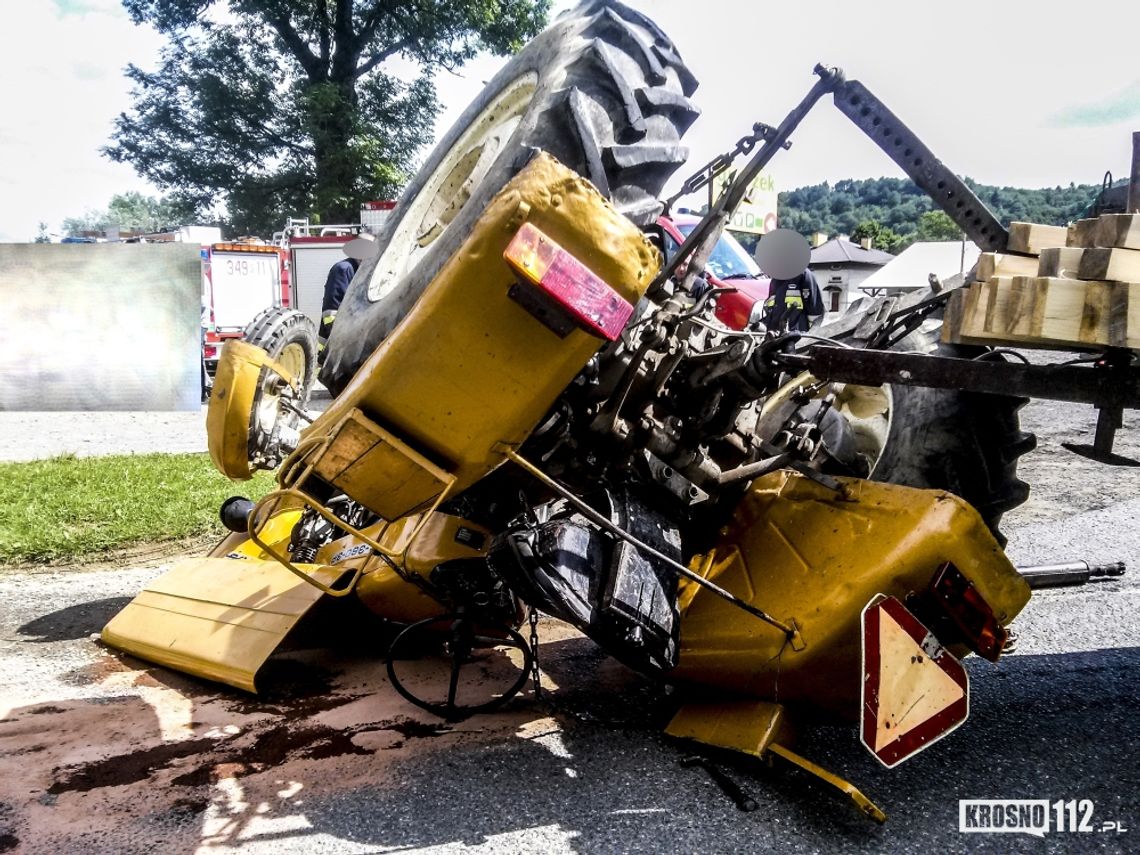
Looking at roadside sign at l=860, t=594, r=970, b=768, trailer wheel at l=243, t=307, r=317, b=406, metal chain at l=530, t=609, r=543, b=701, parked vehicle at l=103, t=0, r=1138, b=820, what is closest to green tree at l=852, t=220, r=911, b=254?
trailer wheel at l=243, t=307, r=317, b=406

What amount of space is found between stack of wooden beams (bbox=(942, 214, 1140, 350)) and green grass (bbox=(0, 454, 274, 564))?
184 inches

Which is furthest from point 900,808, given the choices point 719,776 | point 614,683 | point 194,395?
point 194,395

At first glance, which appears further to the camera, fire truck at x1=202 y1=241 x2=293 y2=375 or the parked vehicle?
fire truck at x1=202 y1=241 x2=293 y2=375

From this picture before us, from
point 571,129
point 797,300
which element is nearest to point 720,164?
point 571,129

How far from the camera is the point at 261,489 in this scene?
21.8 feet

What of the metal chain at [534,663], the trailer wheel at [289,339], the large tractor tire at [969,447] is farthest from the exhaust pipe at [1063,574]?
the trailer wheel at [289,339]

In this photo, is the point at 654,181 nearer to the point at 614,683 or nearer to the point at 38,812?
the point at 614,683

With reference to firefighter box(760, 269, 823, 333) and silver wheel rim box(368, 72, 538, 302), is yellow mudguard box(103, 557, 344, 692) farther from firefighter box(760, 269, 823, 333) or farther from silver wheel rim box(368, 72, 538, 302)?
firefighter box(760, 269, 823, 333)

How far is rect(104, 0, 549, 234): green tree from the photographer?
22578 mm

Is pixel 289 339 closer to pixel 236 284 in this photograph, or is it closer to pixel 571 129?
pixel 571 129

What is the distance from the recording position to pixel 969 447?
3299mm

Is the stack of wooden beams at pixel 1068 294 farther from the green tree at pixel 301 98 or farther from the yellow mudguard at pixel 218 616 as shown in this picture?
the green tree at pixel 301 98

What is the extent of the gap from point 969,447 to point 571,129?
1894mm

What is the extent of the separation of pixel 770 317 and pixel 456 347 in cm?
350
